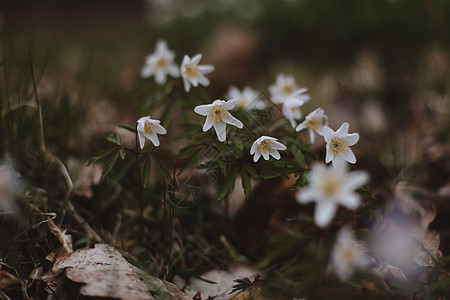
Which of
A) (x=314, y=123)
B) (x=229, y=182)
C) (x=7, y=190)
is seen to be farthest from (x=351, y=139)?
(x=7, y=190)

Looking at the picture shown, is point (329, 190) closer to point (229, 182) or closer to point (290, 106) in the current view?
point (229, 182)

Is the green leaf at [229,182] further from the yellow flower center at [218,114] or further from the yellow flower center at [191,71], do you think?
the yellow flower center at [191,71]

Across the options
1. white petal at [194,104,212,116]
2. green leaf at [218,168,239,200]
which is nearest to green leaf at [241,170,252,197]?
green leaf at [218,168,239,200]

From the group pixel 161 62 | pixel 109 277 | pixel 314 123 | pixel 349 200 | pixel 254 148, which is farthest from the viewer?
pixel 161 62

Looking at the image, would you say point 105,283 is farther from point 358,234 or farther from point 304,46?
point 304,46

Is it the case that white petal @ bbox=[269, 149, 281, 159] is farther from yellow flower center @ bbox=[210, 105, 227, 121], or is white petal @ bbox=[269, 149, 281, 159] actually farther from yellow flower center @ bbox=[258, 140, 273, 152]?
yellow flower center @ bbox=[210, 105, 227, 121]

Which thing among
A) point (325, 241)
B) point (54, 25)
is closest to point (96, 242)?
point (325, 241)
